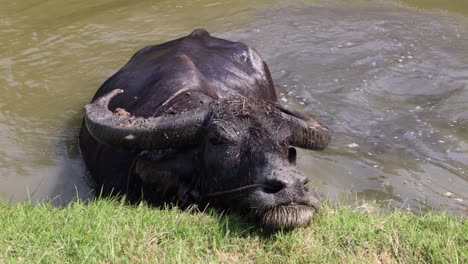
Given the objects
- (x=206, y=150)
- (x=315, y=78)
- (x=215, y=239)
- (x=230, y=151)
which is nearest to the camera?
(x=215, y=239)

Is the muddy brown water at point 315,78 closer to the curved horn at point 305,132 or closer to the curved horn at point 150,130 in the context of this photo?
the curved horn at point 305,132

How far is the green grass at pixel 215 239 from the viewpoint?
136 inches

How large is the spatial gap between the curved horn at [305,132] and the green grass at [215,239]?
537 mm

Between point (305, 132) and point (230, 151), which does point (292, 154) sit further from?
point (230, 151)

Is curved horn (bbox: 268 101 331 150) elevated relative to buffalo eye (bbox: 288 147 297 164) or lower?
elevated

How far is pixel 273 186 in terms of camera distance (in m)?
3.78

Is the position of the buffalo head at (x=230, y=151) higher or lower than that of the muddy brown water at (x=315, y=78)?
higher

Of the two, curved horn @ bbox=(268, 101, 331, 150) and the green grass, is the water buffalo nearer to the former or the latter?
curved horn @ bbox=(268, 101, 331, 150)

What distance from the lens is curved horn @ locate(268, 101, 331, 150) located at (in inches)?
167

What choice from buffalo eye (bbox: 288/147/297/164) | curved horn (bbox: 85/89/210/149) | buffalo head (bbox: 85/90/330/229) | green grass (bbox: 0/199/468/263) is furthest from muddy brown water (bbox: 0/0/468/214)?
curved horn (bbox: 85/89/210/149)

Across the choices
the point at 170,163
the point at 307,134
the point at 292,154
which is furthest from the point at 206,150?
the point at 307,134

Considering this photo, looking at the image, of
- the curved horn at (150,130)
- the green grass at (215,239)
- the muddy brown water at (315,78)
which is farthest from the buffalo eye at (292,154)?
the muddy brown water at (315,78)

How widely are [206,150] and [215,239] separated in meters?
0.76

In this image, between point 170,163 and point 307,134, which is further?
point 170,163
